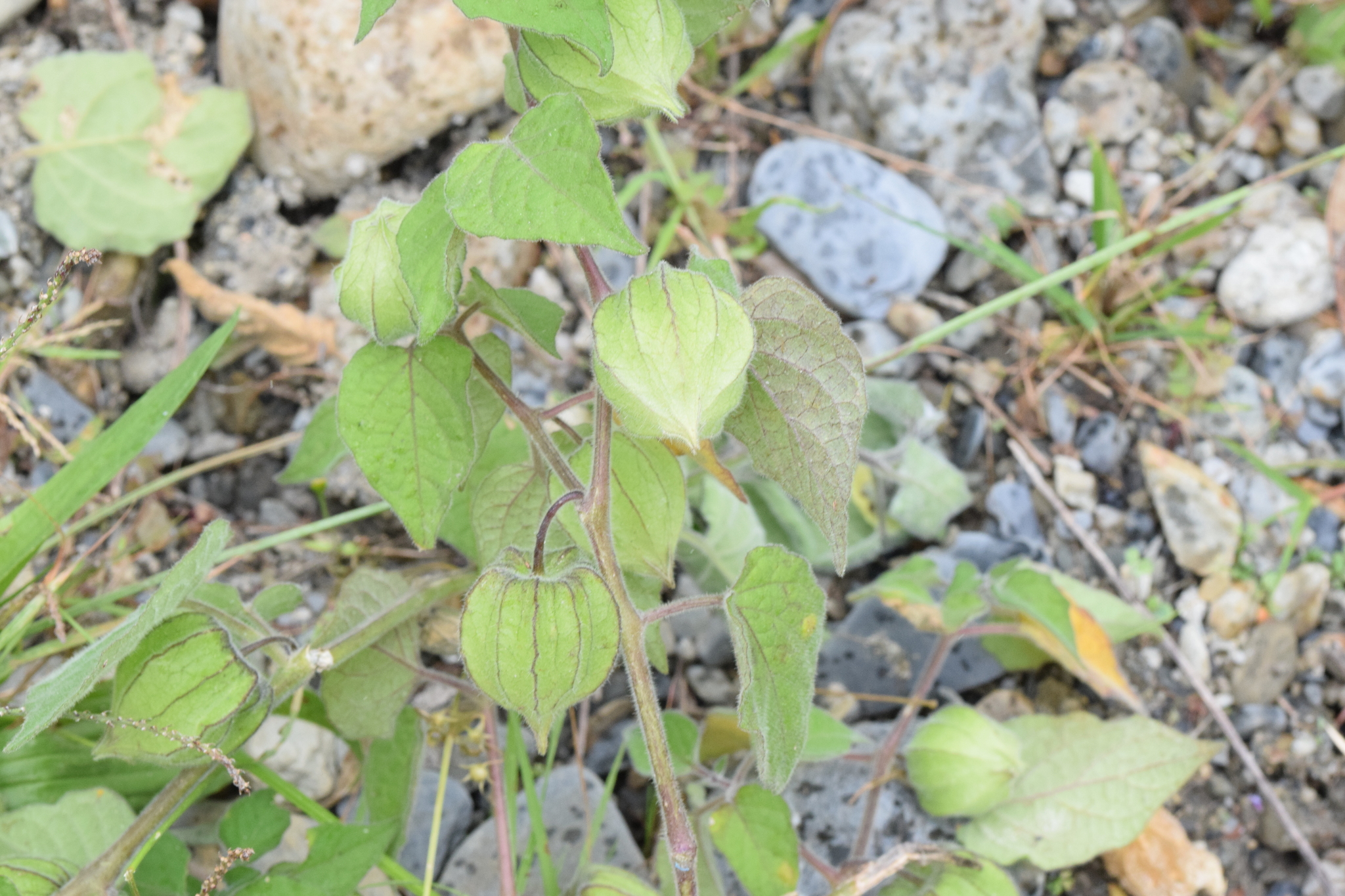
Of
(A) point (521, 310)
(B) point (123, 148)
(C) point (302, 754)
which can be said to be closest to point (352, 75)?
(B) point (123, 148)

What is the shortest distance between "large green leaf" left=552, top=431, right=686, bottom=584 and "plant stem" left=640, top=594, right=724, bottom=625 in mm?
60

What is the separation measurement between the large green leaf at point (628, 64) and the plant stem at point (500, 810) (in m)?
0.70

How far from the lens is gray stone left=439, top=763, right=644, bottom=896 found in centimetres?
146

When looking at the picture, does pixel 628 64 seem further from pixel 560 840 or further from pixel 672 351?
pixel 560 840

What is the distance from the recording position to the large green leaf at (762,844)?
118 centimetres

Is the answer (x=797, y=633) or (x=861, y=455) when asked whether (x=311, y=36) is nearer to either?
(x=861, y=455)

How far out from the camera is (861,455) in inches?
64.2

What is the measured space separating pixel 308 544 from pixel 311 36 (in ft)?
2.63

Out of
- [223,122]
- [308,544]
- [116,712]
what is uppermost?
[223,122]

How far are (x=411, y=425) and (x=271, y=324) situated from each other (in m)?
0.93

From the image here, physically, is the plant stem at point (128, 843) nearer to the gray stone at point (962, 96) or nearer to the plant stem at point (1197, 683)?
the plant stem at point (1197, 683)

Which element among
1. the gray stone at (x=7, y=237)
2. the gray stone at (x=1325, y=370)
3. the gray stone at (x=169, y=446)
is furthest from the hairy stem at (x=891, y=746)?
the gray stone at (x=7, y=237)

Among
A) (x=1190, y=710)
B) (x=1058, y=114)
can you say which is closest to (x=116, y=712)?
(x=1190, y=710)

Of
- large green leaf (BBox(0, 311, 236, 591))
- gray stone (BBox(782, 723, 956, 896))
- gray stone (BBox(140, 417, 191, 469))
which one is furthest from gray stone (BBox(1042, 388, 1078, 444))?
gray stone (BBox(140, 417, 191, 469))
